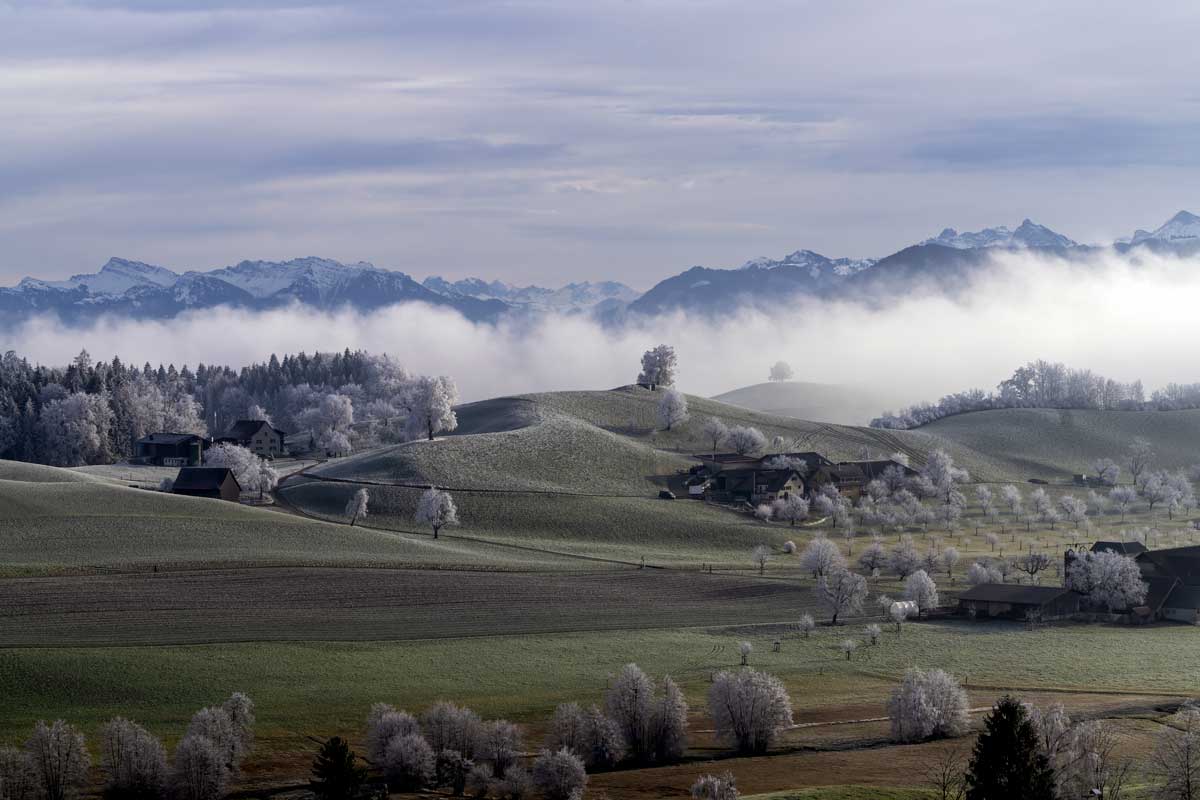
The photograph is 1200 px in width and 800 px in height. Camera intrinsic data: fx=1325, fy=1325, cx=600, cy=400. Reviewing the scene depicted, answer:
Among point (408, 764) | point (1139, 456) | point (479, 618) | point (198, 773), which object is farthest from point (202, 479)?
point (1139, 456)

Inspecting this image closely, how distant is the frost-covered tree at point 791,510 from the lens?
120250 millimetres

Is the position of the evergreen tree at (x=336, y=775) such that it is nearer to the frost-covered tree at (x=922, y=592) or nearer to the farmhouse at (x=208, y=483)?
the frost-covered tree at (x=922, y=592)

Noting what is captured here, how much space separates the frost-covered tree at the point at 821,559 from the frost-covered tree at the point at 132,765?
183 feet

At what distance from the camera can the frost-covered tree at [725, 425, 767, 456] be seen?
154875 millimetres

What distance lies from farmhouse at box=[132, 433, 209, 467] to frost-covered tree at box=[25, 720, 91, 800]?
11229 cm

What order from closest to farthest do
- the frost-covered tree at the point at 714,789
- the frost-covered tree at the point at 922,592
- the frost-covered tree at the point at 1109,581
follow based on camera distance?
the frost-covered tree at the point at 714,789 → the frost-covered tree at the point at 922,592 → the frost-covered tree at the point at 1109,581

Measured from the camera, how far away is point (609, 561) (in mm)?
98188

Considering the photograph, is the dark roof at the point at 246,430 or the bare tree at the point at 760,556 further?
the dark roof at the point at 246,430

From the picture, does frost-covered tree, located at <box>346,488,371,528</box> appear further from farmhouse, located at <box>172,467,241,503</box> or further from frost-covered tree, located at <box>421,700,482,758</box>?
frost-covered tree, located at <box>421,700,482,758</box>

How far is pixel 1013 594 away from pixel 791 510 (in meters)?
34.3

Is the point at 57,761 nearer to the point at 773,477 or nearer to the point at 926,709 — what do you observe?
the point at 926,709

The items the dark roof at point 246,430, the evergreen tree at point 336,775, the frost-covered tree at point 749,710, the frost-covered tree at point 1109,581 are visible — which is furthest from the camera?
the dark roof at point 246,430

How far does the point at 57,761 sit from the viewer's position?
159ft

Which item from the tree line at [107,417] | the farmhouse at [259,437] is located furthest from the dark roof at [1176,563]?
the farmhouse at [259,437]
